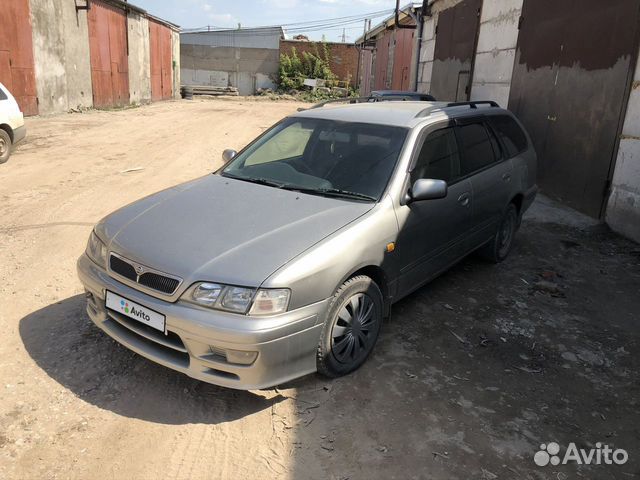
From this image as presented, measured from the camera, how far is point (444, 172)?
4.38m

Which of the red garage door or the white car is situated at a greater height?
the red garage door

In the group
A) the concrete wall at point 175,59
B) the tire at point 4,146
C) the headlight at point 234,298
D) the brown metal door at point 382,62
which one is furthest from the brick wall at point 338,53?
the headlight at point 234,298

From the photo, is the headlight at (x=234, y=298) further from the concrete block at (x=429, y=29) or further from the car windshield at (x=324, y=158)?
the concrete block at (x=429, y=29)

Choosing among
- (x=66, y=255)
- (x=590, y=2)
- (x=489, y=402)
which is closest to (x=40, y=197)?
(x=66, y=255)

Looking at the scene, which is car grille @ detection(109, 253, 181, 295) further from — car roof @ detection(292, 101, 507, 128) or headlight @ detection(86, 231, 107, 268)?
car roof @ detection(292, 101, 507, 128)

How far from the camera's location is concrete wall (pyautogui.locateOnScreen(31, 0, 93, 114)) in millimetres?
17391

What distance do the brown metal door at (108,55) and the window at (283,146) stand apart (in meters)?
19.9

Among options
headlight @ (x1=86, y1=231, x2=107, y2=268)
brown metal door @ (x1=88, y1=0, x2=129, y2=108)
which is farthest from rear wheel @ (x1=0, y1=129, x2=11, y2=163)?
brown metal door @ (x1=88, y1=0, x2=129, y2=108)

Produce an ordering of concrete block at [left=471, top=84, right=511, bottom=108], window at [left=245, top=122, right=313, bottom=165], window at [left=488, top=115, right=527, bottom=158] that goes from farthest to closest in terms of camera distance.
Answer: concrete block at [left=471, top=84, right=511, bottom=108] → window at [left=488, top=115, right=527, bottom=158] → window at [left=245, top=122, right=313, bottom=165]

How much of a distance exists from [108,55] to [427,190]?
23095mm

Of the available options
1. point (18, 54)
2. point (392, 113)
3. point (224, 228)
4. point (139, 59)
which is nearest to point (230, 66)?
point (139, 59)

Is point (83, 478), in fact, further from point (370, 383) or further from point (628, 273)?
point (628, 273)

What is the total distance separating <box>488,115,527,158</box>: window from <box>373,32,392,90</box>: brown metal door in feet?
62.0

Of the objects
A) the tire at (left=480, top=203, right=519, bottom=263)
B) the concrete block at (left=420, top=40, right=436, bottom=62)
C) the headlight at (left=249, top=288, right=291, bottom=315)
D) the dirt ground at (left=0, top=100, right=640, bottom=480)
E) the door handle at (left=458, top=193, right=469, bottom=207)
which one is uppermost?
the concrete block at (left=420, top=40, right=436, bottom=62)
